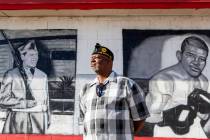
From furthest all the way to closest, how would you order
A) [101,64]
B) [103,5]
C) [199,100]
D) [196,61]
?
1. [196,61]
2. [199,100]
3. [103,5]
4. [101,64]

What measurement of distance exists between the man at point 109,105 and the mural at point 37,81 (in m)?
3.24

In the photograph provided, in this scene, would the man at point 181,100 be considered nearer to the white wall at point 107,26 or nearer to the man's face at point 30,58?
the white wall at point 107,26

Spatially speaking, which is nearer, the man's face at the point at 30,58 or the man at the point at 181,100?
the man at the point at 181,100

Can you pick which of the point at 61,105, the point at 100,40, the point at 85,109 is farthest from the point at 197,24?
the point at 85,109

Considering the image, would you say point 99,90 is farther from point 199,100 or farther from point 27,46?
point 27,46

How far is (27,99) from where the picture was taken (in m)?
6.92

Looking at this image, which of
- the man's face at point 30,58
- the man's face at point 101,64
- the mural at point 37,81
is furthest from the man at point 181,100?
the man's face at point 101,64

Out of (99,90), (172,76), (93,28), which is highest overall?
(93,28)

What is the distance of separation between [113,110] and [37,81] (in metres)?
3.66

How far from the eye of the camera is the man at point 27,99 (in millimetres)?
6871

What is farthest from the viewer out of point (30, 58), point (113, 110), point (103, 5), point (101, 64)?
point (30, 58)

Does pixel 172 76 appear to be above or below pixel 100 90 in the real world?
above

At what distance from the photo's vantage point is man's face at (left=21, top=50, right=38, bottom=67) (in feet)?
23.0

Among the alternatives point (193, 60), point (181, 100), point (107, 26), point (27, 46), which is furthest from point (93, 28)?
point (181, 100)
